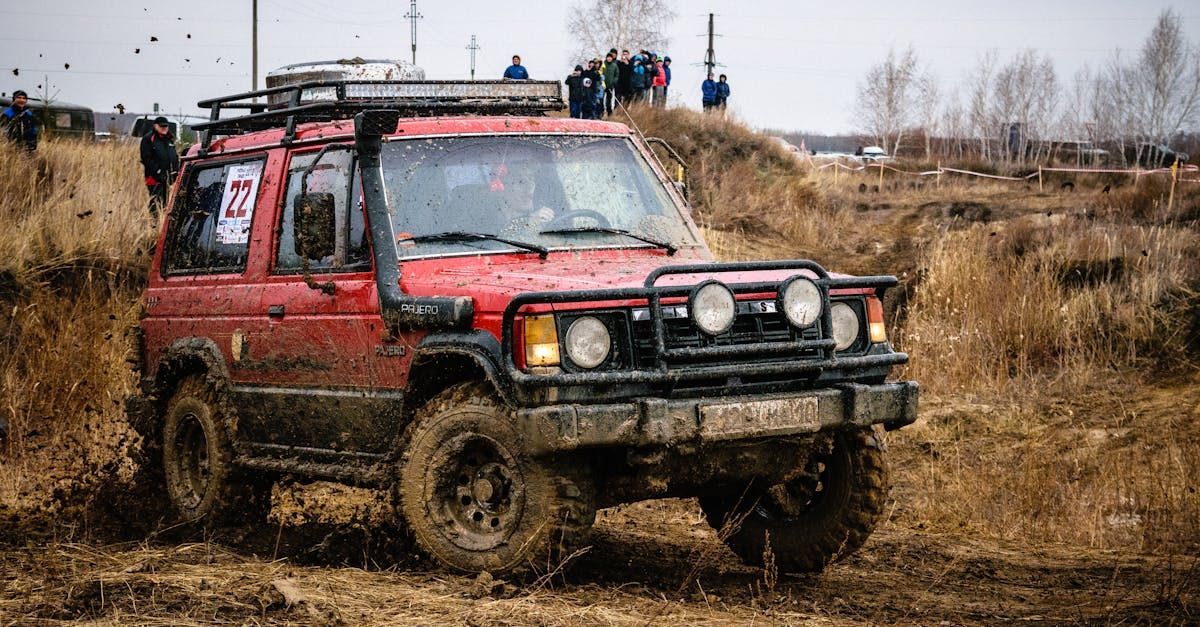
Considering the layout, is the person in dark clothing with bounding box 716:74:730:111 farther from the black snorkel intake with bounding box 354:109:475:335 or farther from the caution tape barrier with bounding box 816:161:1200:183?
the black snorkel intake with bounding box 354:109:475:335

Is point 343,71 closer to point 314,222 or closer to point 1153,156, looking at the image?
point 314,222

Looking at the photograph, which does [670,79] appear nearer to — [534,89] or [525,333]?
[534,89]

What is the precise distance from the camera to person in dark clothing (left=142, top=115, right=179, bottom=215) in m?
14.9

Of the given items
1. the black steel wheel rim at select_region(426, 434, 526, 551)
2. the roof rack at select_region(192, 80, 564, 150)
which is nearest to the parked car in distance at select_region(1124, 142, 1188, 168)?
the roof rack at select_region(192, 80, 564, 150)

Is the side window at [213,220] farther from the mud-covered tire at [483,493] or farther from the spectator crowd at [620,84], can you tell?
the spectator crowd at [620,84]

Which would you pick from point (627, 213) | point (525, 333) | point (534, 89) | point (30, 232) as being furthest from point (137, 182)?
point (525, 333)

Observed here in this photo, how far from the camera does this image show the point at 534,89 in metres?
7.50

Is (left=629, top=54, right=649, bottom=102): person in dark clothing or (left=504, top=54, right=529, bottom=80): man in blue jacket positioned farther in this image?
(left=629, top=54, right=649, bottom=102): person in dark clothing

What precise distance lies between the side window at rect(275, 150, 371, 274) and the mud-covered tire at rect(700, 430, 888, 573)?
80.0 inches

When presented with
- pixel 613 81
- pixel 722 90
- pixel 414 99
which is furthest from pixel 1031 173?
pixel 414 99

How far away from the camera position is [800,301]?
5629mm

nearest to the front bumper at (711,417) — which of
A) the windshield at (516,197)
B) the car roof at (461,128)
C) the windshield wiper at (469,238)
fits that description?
the windshield wiper at (469,238)

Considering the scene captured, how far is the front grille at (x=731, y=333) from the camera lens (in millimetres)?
5391

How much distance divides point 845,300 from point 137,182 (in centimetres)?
1175
